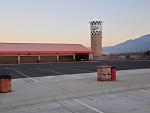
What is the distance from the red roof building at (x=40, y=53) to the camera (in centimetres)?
6284

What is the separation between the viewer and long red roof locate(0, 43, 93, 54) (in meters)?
63.5

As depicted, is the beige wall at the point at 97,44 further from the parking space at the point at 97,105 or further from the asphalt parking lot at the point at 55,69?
the parking space at the point at 97,105

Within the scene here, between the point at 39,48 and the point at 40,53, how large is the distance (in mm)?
3361

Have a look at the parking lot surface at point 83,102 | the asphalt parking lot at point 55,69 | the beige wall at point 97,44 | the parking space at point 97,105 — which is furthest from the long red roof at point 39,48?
the parking space at point 97,105

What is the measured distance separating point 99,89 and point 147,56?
5961 centimetres

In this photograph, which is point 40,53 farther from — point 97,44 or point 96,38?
point 97,44

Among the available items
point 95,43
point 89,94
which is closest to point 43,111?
point 89,94

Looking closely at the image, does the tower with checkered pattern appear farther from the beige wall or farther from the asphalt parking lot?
the asphalt parking lot

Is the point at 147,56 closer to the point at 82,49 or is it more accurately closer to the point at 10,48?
the point at 82,49

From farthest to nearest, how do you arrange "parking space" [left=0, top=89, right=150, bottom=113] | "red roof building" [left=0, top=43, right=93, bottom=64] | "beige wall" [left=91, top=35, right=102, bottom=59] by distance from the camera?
"beige wall" [left=91, top=35, right=102, bottom=59] → "red roof building" [left=0, top=43, right=93, bottom=64] → "parking space" [left=0, top=89, right=150, bottom=113]

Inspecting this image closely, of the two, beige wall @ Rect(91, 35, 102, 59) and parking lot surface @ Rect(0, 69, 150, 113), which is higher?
beige wall @ Rect(91, 35, 102, 59)

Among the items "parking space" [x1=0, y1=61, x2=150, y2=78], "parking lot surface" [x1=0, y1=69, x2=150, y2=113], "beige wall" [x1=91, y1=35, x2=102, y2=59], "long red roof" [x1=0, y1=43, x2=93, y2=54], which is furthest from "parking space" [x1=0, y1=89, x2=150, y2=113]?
"beige wall" [x1=91, y1=35, x2=102, y2=59]

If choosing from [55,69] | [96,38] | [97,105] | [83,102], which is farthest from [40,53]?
[97,105]

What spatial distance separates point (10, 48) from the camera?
6531cm
